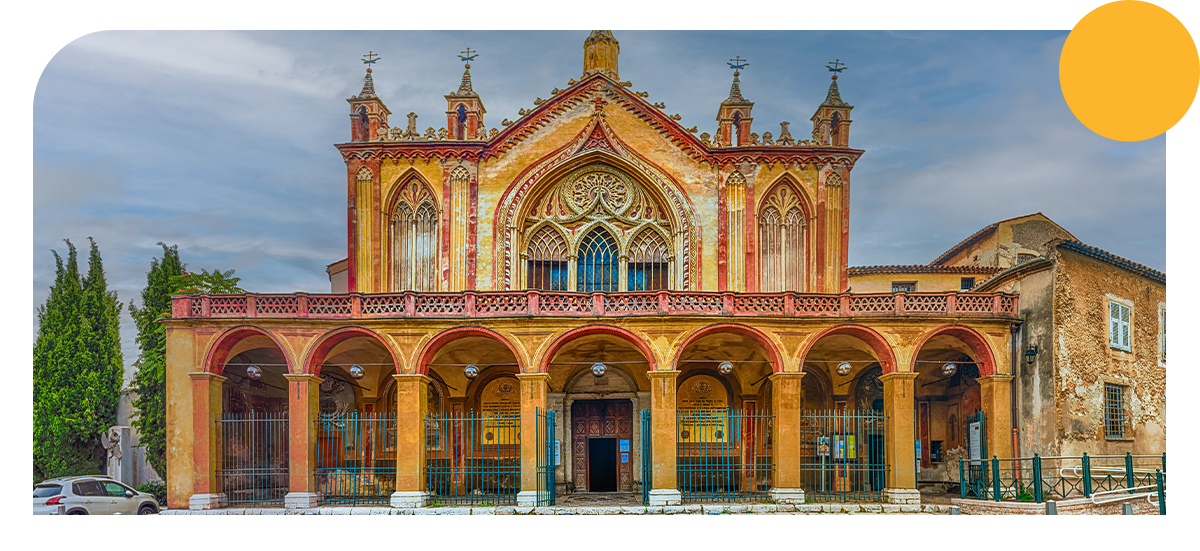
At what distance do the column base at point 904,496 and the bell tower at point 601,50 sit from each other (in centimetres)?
1401

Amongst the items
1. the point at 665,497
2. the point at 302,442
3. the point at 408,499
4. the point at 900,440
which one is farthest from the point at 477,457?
the point at 900,440

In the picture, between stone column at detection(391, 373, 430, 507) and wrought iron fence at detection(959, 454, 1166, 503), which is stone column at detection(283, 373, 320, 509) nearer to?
stone column at detection(391, 373, 430, 507)

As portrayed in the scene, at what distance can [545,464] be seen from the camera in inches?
861

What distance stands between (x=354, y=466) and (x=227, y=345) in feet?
14.8

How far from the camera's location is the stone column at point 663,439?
837 inches

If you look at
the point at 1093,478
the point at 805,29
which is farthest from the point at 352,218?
the point at 1093,478

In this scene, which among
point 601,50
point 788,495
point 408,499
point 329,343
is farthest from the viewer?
point 601,50

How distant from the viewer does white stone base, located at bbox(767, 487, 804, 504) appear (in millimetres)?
21266

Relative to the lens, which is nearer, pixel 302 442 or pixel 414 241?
pixel 302 442

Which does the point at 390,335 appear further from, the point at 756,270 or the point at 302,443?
the point at 756,270

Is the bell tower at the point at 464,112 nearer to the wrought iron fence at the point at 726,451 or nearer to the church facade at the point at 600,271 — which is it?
the church facade at the point at 600,271

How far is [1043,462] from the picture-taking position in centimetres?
2100

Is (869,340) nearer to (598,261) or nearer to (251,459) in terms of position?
(598,261)

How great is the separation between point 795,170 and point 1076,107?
Answer: 9.77 metres
